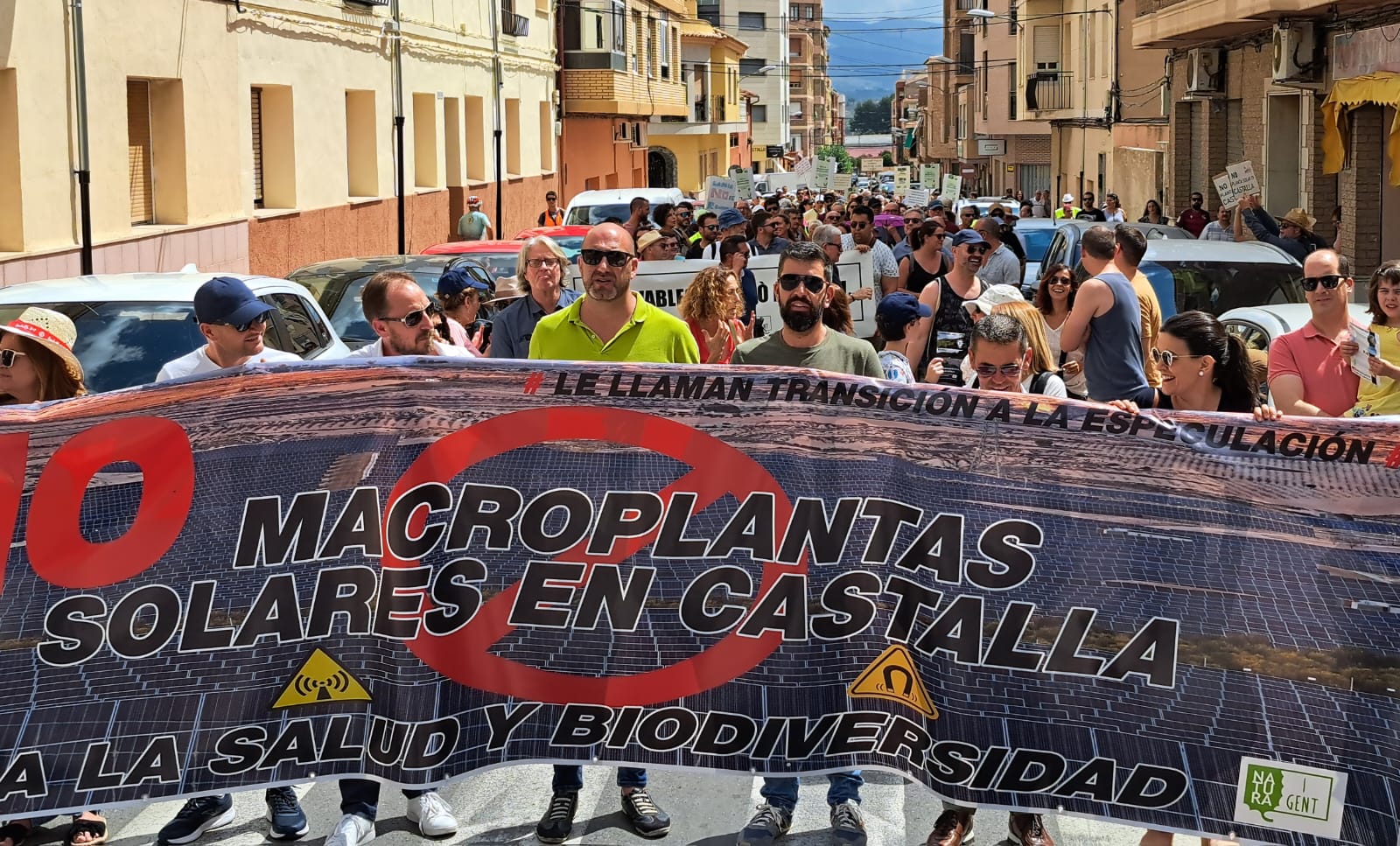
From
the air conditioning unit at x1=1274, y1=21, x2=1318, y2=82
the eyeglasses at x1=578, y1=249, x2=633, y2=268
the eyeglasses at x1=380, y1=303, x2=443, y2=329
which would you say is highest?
the air conditioning unit at x1=1274, y1=21, x2=1318, y2=82

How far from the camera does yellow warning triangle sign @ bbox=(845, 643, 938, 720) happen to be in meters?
4.84

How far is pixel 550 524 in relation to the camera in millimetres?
5012

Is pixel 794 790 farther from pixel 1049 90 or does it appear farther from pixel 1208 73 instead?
pixel 1049 90

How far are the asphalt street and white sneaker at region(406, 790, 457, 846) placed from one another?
0.10ft

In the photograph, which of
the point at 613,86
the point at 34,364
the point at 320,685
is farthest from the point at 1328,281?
the point at 613,86

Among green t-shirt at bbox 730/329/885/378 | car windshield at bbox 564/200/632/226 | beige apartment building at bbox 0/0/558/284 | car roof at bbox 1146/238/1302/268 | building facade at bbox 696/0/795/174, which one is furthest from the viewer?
building facade at bbox 696/0/795/174

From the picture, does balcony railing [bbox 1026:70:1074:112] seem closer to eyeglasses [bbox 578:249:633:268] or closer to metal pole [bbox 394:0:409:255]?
metal pole [bbox 394:0:409:255]

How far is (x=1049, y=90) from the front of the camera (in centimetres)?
5491

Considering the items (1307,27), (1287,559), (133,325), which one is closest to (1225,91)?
(1307,27)

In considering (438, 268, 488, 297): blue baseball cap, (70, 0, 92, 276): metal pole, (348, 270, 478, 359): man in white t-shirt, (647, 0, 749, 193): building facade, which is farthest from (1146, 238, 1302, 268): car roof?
(647, 0, 749, 193): building facade

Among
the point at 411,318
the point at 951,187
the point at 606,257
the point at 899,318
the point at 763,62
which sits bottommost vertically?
the point at 899,318

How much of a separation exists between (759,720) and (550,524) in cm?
82

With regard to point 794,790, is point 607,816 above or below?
below

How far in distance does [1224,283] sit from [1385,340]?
623 cm
